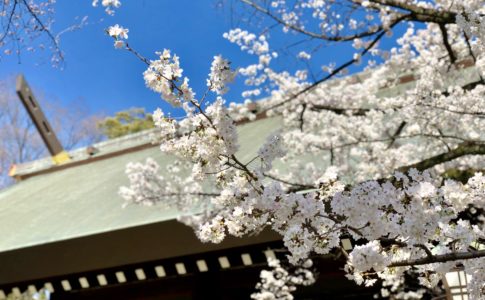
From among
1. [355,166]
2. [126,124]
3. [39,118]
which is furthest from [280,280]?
[126,124]

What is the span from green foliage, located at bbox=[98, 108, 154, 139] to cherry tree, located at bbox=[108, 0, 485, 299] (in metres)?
12.1

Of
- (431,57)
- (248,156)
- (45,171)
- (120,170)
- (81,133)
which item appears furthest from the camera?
(81,133)

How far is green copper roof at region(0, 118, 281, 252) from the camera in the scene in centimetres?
419

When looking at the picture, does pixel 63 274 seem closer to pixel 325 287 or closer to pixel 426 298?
pixel 325 287

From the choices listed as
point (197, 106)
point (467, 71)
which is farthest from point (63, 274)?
point (467, 71)

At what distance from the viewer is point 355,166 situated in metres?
6.16

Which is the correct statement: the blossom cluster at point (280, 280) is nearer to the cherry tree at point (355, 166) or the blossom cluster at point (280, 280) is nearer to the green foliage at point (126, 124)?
the cherry tree at point (355, 166)

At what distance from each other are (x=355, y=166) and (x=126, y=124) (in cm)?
1518

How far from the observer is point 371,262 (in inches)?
61.8

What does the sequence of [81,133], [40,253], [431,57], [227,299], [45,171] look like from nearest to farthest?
[40,253] → [227,299] → [431,57] → [45,171] → [81,133]

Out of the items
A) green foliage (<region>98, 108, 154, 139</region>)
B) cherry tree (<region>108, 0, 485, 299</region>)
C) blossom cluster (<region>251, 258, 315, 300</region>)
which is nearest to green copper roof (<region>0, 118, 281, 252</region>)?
cherry tree (<region>108, 0, 485, 299</region>)

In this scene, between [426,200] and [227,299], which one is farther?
[227,299]

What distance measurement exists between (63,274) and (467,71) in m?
5.79

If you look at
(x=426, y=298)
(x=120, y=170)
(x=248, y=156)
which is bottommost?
(x=426, y=298)
